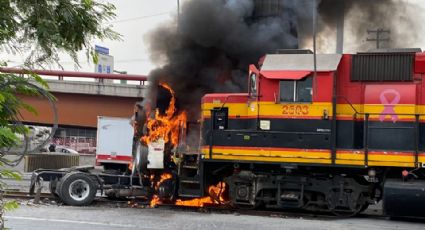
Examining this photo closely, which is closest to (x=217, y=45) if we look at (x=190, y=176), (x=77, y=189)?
(x=190, y=176)

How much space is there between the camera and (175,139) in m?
12.5

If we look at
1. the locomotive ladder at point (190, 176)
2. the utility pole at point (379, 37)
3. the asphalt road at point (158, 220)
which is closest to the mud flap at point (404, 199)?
the asphalt road at point (158, 220)

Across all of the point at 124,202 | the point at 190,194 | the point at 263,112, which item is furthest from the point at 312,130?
the point at 124,202

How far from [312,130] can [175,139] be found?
347 cm

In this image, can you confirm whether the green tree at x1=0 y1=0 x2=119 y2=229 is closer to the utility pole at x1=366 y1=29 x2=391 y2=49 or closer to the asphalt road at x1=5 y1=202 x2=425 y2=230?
the asphalt road at x1=5 y1=202 x2=425 y2=230

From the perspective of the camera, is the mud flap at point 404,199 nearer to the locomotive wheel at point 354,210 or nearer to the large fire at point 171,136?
the locomotive wheel at point 354,210

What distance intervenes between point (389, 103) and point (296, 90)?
1.95 metres

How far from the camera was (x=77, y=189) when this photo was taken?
1210cm

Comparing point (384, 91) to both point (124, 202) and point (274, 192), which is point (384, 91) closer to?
point (274, 192)

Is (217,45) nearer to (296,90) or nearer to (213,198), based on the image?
(296,90)

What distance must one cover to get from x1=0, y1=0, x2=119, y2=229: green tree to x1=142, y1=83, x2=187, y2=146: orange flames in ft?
30.8

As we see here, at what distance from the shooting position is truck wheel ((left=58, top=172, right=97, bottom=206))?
12.0 meters

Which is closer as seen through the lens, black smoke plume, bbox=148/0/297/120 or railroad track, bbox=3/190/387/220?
railroad track, bbox=3/190/387/220

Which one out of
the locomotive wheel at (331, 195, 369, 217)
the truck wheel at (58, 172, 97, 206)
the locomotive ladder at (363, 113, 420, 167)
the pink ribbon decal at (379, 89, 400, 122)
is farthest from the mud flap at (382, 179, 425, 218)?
the truck wheel at (58, 172, 97, 206)
